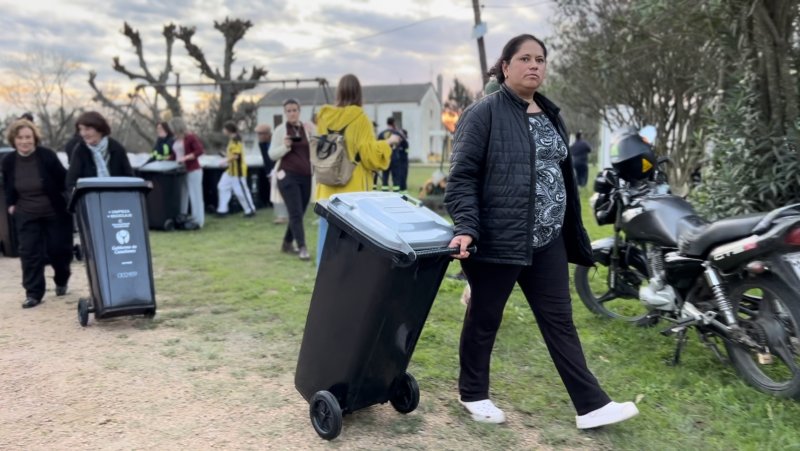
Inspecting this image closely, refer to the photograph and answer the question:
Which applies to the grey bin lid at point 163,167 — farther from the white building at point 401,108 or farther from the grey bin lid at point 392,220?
the white building at point 401,108

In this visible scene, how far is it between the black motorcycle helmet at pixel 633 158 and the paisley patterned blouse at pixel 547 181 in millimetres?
1634

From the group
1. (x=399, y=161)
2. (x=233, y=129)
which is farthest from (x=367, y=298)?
(x=399, y=161)

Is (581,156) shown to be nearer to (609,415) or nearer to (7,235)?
(7,235)

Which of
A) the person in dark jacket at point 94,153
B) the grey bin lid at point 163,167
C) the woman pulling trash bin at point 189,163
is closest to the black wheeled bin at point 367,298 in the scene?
the person in dark jacket at point 94,153

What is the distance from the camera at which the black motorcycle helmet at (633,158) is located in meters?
4.66

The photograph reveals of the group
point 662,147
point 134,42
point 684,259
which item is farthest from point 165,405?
point 134,42

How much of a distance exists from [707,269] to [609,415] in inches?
45.8

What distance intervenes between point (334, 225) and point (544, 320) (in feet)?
3.79

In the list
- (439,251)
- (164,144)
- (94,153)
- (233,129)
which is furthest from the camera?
(233,129)

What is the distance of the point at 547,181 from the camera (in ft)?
10.4

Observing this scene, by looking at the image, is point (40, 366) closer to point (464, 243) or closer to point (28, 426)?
point (28, 426)

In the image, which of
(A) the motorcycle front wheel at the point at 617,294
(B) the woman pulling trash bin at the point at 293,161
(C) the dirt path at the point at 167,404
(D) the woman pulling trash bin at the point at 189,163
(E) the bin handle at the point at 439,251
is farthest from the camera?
(D) the woman pulling trash bin at the point at 189,163

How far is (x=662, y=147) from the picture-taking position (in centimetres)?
1446

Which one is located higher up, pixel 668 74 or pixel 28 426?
A: pixel 668 74
